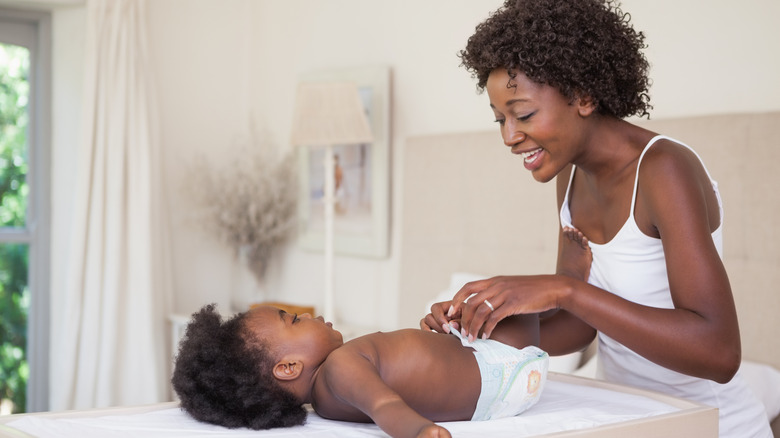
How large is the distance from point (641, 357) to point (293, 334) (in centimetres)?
60

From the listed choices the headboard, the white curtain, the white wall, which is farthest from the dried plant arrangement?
the headboard

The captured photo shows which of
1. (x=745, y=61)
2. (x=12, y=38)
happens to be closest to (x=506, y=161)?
(x=745, y=61)

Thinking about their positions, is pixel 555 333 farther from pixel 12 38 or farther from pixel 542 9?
pixel 12 38

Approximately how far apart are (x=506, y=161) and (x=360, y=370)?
1911mm

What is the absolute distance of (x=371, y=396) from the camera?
1.11m

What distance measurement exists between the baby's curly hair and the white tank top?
12 centimetres

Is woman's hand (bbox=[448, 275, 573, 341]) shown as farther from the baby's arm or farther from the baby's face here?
the baby's face

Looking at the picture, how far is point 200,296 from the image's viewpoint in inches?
179

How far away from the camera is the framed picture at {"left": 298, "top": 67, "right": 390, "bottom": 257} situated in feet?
12.0

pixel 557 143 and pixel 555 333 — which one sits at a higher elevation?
pixel 557 143

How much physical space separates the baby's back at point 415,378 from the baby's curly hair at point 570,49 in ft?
1.50

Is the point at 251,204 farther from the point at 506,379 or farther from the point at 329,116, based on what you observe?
the point at 506,379

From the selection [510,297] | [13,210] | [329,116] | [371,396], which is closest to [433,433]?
[371,396]

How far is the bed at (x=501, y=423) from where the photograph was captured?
1.07 m
